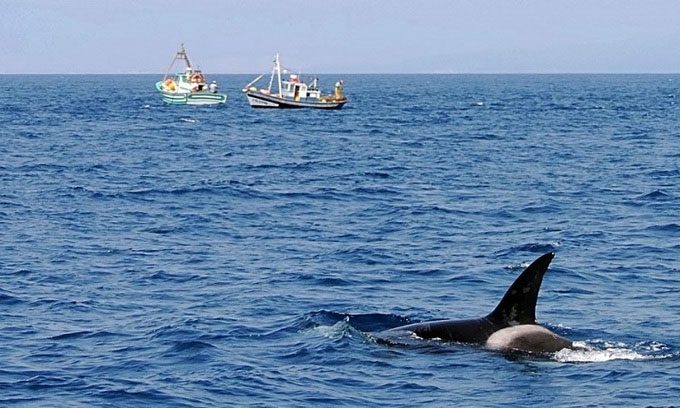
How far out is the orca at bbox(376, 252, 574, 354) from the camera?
1888cm

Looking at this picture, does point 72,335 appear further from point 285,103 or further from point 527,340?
point 285,103

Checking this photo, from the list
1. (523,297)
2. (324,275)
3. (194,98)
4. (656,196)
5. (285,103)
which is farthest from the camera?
(194,98)

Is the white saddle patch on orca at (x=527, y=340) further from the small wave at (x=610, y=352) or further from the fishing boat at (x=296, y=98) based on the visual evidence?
the fishing boat at (x=296, y=98)

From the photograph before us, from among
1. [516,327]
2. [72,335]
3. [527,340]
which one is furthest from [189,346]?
[527,340]

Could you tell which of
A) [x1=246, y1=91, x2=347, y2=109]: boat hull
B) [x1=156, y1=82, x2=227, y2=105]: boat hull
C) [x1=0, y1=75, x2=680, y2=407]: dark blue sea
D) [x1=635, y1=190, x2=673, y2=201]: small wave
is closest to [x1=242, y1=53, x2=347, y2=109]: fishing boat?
[x1=246, y1=91, x2=347, y2=109]: boat hull

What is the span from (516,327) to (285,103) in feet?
323

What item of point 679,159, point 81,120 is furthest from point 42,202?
point 81,120

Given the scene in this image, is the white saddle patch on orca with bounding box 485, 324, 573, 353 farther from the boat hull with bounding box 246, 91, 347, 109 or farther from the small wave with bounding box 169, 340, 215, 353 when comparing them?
the boat hull with bounding box 246, 91, 347, 109

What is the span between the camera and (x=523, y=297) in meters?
19.1

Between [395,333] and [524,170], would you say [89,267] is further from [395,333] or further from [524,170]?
[524,170]

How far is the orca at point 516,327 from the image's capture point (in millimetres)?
18875

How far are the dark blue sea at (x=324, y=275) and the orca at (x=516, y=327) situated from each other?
286mm

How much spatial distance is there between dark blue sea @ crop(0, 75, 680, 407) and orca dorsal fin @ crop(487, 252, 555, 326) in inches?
30.4

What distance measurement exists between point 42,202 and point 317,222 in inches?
391
